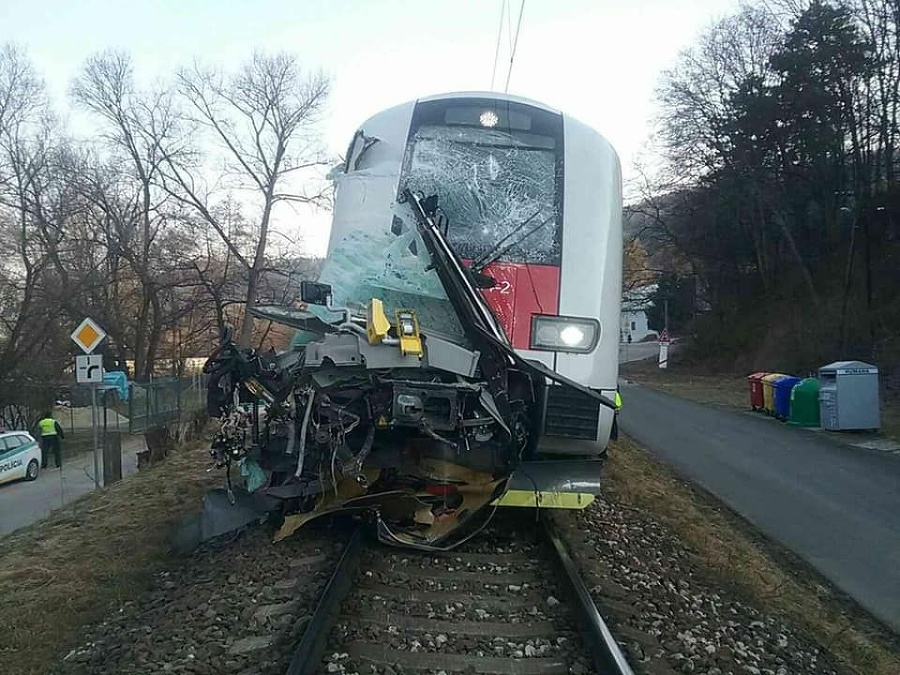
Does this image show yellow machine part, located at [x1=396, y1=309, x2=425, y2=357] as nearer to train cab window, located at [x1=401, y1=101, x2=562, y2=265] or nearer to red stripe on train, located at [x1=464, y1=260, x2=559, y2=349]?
red stripe on train, located at [x1=464, y1=260, x2=559, y2=349]

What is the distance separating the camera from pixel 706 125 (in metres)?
41.6

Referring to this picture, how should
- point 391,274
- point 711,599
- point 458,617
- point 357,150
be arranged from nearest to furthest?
point 458,617 → point 711,599 → point 391,274 → point 357,150

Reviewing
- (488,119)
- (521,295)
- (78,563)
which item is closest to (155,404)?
(78,563)

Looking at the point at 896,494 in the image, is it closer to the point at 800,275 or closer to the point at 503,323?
the point at 503,323

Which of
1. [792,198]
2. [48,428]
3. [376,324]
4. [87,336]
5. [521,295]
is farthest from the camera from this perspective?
[792,198]

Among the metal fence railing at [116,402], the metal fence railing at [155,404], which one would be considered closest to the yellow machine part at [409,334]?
the metal fence railing at [116,402]

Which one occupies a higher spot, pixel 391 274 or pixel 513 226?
pixel 513 226

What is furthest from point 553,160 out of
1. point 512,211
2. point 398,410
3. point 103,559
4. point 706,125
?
point 706,125

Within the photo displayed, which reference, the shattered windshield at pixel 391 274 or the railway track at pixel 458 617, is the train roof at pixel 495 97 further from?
the railway track at pixel 458 617

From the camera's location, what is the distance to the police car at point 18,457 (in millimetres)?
21547

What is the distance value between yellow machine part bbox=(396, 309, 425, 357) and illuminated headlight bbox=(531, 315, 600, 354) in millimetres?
1020

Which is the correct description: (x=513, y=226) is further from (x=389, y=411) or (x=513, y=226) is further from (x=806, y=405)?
(x=806, y=405)

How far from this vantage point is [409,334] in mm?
5039

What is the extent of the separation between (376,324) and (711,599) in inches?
106
